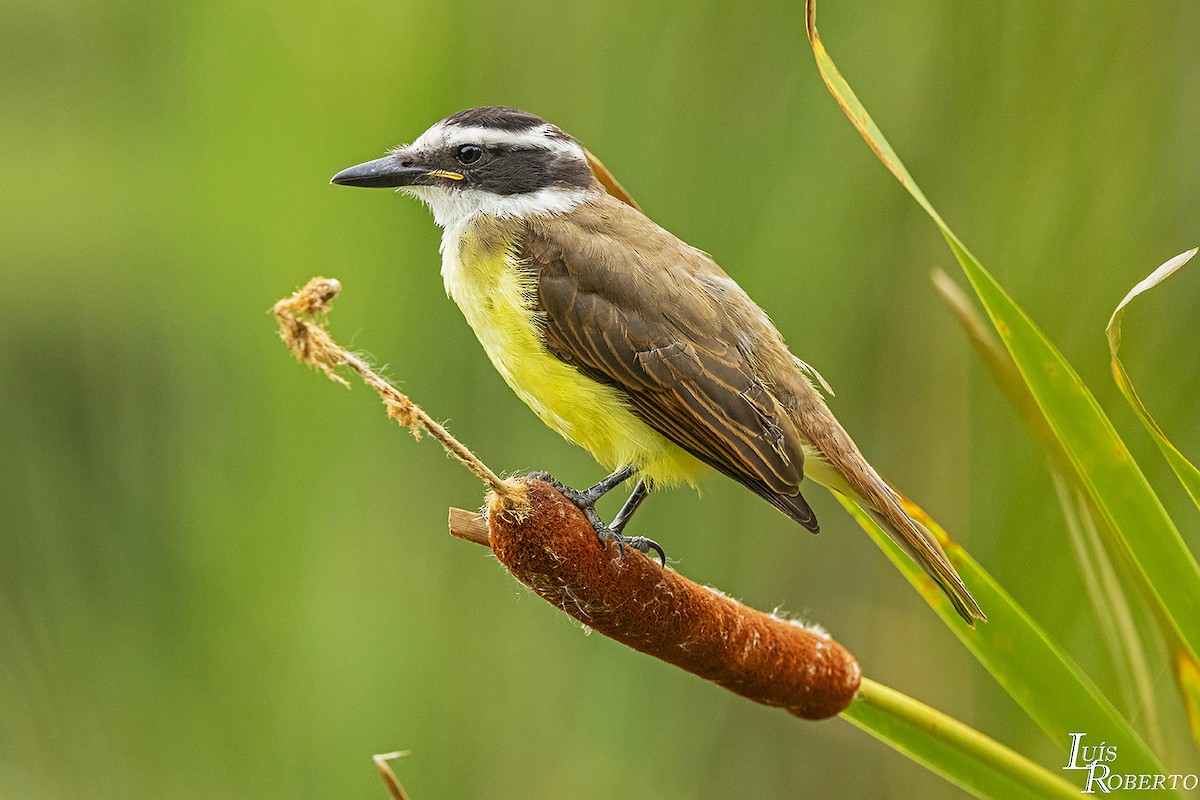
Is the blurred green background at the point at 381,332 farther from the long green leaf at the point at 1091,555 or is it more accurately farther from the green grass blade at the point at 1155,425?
the green grass blade at the point at 1155,425

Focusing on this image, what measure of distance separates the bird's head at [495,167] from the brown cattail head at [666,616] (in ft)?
3.55

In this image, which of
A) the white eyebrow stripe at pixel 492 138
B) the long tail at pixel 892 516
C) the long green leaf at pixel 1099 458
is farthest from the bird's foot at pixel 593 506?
the white eyebrow stripe at pixel 492 138

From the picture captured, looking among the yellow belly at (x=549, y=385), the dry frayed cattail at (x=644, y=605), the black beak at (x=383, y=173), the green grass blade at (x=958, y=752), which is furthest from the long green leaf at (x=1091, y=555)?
the black beak at (x=383, y=173)

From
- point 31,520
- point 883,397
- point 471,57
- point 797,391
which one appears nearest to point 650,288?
point 797,391

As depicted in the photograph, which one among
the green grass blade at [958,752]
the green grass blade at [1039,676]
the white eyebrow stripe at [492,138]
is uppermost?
the white eyebrow stripe at [492,138]

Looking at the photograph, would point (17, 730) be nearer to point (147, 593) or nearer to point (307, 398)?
point (147, 593)

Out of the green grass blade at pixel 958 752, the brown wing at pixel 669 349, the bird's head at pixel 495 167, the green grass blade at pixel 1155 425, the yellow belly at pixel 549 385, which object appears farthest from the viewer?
the bird's head at pixel 495 167

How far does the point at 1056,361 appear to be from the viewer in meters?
1.71

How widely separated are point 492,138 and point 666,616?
1.29 meters

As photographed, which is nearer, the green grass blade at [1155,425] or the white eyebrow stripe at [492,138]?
the green grass blade at [1155,425]

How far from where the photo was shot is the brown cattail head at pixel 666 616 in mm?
1696

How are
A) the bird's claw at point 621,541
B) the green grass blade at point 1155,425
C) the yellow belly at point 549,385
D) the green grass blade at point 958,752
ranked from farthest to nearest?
the yellow belly at point 549,385 < the bird's claw at point 621,541 < the green grass blade at point 958,752 < the green grass blade at point 1155,425

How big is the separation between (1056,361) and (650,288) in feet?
2.82

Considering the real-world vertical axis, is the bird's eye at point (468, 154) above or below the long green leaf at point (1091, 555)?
above
